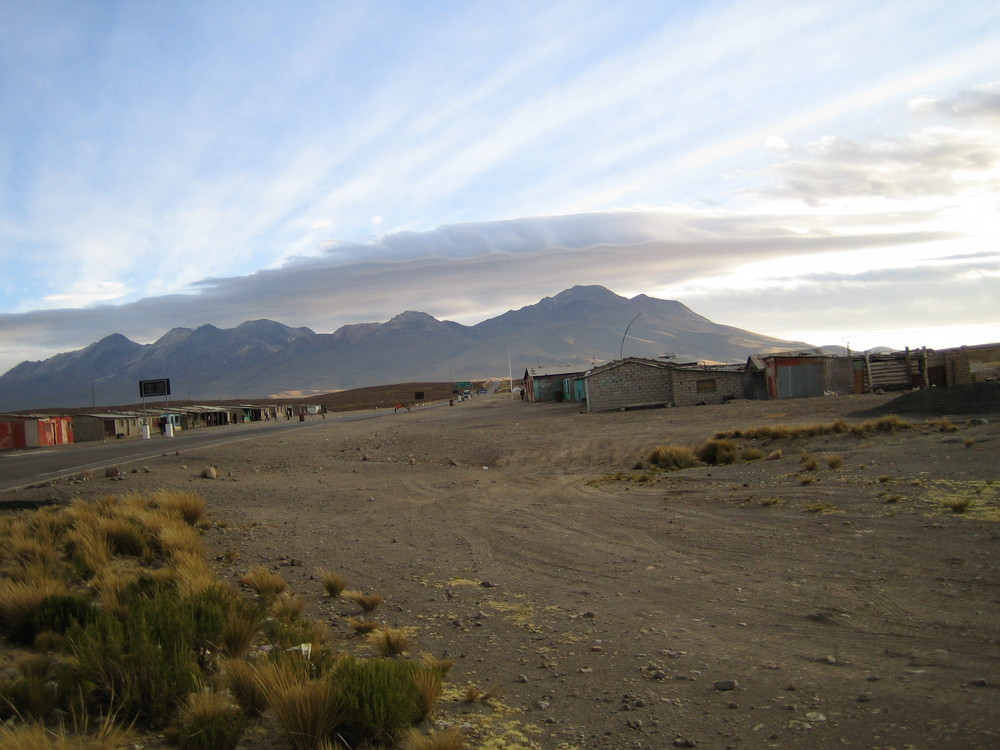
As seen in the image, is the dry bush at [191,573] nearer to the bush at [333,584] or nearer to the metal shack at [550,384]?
the bush at [333,584]

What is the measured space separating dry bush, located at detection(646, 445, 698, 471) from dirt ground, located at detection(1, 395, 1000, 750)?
0.82 m

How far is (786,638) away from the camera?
723 centimetres

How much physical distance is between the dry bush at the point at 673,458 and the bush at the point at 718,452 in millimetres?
301

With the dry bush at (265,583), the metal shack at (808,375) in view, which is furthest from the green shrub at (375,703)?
the metal shack at (808,375)

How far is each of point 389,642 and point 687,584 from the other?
406 centimetres

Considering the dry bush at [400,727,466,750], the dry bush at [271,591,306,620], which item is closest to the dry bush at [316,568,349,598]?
the dry bush at [271,591,306,620]

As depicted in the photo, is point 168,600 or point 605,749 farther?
point 168,600

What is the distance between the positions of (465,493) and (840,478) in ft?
28.8

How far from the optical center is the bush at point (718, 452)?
2131 cm

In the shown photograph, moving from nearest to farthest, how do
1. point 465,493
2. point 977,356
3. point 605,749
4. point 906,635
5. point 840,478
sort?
point 605,749 → point 906,635 → point 840,478 → point 465,493 → point 977,356

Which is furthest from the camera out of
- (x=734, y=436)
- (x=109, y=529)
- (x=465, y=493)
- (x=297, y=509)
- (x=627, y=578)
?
(x=734, y=436)

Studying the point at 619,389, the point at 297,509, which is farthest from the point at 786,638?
the point at 619,389

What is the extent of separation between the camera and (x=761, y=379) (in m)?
51.8

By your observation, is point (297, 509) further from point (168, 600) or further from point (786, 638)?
point (786, 638)
